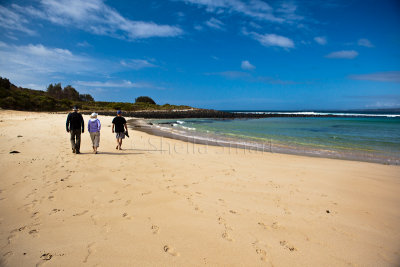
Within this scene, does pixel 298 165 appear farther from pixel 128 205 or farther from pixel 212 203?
pixel 128 205

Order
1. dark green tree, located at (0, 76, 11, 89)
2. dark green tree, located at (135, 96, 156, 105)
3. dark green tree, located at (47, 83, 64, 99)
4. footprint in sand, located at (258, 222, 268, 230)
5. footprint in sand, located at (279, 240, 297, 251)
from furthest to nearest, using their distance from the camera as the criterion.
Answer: dark green tree, located at (135, 96, 156, 105) → dark green tree, located at (47, 83, 64, 99) → dark green tree, located at (0, 76, 11, 89) → footprint in sand, located at (258, 222, 268, 230) → footprint in sand, located at (279, 240, 297, 251)

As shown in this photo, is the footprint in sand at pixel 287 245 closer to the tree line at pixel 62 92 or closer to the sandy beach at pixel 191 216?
the sandy beach at pixel 191 216

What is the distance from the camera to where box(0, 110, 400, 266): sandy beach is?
2.91m

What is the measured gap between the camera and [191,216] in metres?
3.94

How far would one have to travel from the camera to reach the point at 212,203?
4.55m

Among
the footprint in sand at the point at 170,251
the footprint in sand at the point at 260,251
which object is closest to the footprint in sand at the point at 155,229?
the footprint in sand at the point at 170,251

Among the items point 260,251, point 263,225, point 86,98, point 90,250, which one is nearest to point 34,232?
point 90,250

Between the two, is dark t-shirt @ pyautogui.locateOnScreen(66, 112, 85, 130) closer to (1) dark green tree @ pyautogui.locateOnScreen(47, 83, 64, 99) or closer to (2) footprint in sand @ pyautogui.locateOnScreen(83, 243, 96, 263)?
(2) footprint in sand @ pyautogui.locateOnScreen(83, 243, 96, 263)

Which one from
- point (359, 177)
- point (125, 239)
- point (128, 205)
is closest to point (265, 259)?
point (125, 239)

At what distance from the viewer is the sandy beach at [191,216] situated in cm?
291

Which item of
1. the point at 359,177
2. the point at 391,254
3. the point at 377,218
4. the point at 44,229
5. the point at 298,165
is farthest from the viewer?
the point at 298,165

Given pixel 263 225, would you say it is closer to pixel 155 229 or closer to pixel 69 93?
pixel 155 229

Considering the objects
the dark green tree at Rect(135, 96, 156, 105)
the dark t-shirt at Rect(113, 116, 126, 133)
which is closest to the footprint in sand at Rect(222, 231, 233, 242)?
the dark t-shirt at Rect(113, 116, 126, 133)

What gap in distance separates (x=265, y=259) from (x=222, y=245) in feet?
2.07
